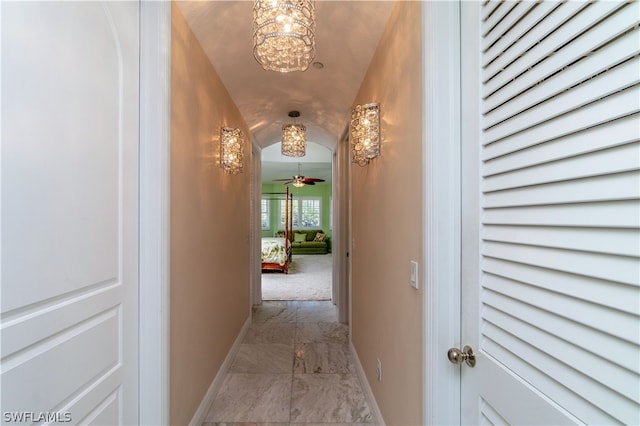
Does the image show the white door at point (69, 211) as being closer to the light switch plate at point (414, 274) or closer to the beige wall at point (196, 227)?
the beige wall at point (196, 227)

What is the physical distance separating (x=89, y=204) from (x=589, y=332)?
1.39 m

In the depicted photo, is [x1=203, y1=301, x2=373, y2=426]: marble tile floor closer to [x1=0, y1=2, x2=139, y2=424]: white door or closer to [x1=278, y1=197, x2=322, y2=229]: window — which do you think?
Answer: [x1=0, y1=2, x2=139, y2=424]: white door

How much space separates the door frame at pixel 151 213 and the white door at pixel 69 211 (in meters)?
0.04

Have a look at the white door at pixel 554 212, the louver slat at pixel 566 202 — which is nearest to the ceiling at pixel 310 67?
the white door at pixel 554 212

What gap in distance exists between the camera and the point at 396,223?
1536 mm

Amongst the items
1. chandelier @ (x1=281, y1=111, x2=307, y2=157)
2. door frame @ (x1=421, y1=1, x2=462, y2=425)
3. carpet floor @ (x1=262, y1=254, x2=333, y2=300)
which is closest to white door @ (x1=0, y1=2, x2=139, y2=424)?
door frame @ (x1=421, y1=1, x2=462, y2=425)

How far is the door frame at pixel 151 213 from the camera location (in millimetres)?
1298

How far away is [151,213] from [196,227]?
524 mm

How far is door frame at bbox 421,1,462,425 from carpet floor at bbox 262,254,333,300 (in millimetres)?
3950

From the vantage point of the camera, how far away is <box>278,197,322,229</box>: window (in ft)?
38.7

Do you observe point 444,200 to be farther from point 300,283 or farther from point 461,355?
point 300,283

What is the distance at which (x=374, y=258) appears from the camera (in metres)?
2.02

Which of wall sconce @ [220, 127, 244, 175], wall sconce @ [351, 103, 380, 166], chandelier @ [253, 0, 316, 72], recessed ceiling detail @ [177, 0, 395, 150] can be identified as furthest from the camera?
wall sconce @ [220, 127, 244, 175]

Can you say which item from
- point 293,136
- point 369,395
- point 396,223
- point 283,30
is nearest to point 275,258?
point 293,136
